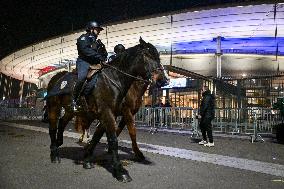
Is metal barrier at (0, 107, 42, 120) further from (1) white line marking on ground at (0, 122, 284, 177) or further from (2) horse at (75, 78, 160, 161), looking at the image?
(2) horse at (75, 78, 160, 161)

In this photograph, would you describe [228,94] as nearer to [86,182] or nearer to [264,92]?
[264,92]

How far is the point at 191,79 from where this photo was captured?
57.4 feet

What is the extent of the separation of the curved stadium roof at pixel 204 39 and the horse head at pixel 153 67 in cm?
1863

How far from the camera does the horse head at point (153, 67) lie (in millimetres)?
5844

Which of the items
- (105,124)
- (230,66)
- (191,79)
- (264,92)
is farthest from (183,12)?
(105,124)

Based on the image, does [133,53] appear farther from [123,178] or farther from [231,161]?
[231,161]

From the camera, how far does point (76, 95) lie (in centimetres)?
637

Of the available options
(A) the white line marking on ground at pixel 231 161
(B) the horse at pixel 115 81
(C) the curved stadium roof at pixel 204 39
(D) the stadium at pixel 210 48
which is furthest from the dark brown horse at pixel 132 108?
(C) the curved stadium roof at pixel 204 39

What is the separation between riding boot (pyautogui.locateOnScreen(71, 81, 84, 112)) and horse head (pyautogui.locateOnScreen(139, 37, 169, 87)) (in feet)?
4.34

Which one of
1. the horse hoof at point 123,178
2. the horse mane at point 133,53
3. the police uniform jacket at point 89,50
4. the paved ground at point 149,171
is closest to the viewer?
the paved ground at point 149,171

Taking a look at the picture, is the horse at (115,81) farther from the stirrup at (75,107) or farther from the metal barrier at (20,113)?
the metal barrier at (20,113)

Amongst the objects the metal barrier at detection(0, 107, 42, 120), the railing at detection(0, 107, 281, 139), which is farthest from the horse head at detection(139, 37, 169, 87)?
the metal barrier at detection(0, 107, 42, 120)

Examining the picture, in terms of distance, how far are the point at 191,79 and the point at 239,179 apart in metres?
12.2

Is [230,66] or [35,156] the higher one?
[230,66]
